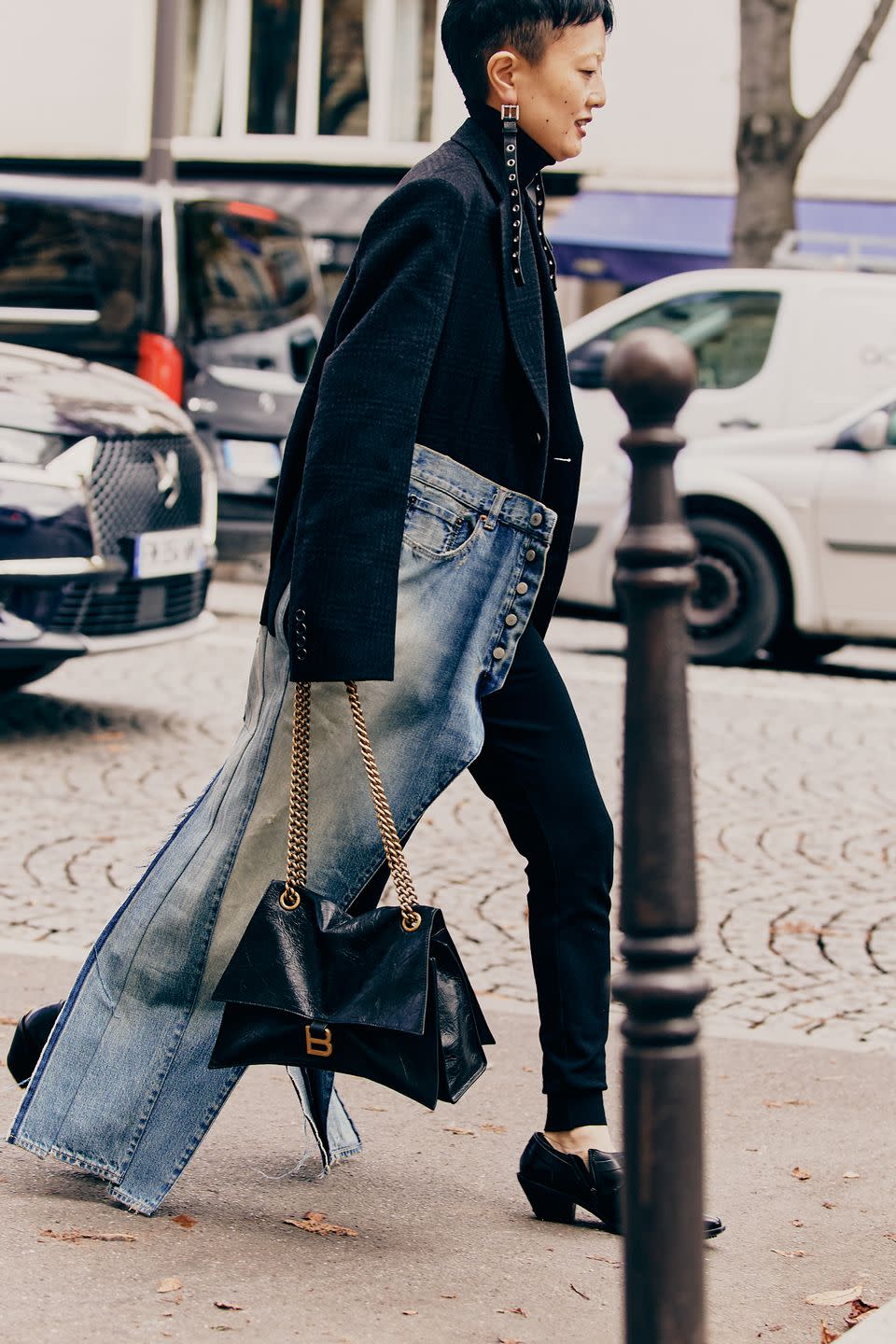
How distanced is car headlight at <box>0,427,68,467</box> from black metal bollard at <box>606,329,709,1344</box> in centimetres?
465

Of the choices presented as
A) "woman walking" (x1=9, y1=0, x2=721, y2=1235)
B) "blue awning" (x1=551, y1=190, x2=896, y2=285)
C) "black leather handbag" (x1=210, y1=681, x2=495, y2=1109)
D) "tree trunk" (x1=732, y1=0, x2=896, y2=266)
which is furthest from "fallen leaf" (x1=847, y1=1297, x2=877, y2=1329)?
"blue awning" (x1=551, y1=190, x2=896, y2=285)

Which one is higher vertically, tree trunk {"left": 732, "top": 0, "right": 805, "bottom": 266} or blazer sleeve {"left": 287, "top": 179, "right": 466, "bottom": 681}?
tree trunk {"left": 732, "top": 0, "right": 805, "bottom": 266}

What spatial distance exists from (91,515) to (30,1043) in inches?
136

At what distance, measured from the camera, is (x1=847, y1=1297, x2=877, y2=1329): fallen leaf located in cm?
291

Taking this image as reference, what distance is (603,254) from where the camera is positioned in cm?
2170

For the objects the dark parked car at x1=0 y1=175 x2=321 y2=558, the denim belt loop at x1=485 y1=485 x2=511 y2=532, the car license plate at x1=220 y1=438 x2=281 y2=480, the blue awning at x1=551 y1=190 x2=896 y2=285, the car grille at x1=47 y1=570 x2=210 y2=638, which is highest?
the blue awning at x1=551 y1=190 x2=896 y2=285

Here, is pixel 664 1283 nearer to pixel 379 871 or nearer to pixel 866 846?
pixel 379 871

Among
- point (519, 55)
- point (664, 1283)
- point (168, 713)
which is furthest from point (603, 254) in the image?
point (664, 1283)

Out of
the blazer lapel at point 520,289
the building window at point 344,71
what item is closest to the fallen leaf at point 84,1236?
the blazer lapel at point 520,289

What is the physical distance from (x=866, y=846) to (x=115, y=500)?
2600 mm

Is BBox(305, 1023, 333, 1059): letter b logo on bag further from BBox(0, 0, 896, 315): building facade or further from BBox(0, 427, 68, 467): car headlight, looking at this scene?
BBox(0, 0, 896, 315): building facade

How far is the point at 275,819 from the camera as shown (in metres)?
3.08

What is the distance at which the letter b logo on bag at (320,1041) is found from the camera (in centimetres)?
291

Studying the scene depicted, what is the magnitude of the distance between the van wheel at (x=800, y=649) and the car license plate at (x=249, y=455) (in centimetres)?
301
